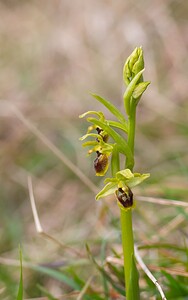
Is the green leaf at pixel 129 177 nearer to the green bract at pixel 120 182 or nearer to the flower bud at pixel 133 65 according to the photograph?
the green bract at pixel 120 182

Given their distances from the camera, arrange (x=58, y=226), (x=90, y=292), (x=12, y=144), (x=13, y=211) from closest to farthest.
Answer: (x=90, y=292) < (x=58, y=226) < (x=13, y=211) < (x=12, y=144)

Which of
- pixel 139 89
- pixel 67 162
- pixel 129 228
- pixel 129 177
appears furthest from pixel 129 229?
pixel 67 162

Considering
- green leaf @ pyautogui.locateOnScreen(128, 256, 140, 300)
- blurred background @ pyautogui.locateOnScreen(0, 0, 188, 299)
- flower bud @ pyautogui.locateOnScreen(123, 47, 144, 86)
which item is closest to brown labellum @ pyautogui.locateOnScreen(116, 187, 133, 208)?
green leaf @ pyautogui.locateOnScreen(128, 256, 140, 300)

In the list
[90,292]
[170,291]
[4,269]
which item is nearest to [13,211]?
[4,269]

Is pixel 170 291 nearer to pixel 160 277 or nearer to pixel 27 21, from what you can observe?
pixel 160 277

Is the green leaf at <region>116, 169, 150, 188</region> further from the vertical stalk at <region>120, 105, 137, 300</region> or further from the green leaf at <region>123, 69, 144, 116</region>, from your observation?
the green leaf at <region>123, 69, 144, 116</region>
